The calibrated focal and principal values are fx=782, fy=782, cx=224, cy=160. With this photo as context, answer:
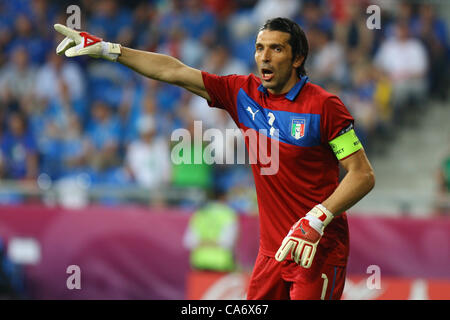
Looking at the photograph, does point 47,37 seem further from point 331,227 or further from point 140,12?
point 331,227

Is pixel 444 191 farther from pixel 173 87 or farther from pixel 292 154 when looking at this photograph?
pixel 292 154

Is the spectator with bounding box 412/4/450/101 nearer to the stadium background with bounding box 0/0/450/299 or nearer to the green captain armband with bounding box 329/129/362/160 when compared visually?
the stadium background with bounding box 0/0/450/299

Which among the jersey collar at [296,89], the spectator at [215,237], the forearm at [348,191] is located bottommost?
the spectator at [215,237]

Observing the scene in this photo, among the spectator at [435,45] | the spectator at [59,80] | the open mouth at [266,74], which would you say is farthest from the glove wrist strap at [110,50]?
the spectator at [59,80]

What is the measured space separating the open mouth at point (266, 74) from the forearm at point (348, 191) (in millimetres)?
734

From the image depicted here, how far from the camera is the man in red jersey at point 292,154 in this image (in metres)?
4.34

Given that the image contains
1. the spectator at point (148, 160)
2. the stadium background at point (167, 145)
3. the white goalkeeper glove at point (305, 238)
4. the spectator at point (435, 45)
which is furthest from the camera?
the spectator at point (435, 45)

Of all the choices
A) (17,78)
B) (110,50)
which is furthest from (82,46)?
(17,78)

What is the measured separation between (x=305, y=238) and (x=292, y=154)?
544mm

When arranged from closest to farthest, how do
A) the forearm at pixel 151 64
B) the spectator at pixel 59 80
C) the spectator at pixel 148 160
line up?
the forearm at pixel 151 64, the spectator at pixel 148 160, the spectator at pixel 59 80

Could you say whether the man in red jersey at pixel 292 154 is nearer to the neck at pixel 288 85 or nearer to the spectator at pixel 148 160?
the neck at pixel 288 85

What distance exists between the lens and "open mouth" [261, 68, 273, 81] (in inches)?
180

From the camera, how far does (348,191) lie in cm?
432

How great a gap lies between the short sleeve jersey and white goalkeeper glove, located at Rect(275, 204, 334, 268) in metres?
0.30
